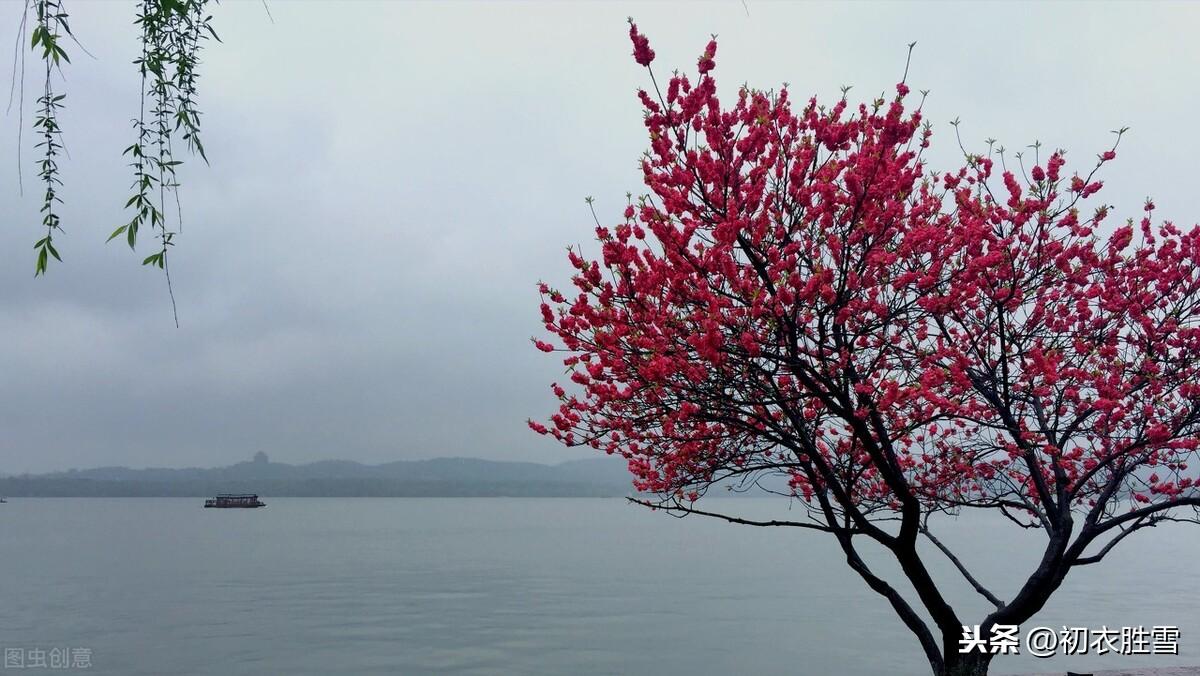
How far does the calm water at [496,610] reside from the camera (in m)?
40.8

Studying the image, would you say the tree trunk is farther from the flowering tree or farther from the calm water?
the calm water

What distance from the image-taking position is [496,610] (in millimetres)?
55469

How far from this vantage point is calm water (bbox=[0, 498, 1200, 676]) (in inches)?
1607

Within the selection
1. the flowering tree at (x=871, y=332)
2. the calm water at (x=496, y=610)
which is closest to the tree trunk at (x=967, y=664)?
the flowering tree at (x=871, y=332)

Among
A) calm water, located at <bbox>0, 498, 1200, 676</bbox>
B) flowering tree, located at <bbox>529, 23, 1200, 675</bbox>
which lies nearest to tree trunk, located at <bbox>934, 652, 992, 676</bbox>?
flowering tree, located at <bbox>529, 23, 1200, 675</bbox>

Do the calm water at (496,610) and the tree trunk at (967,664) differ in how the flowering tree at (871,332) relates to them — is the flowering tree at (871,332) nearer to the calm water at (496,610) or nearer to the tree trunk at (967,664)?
the tree trunk at (967,664)

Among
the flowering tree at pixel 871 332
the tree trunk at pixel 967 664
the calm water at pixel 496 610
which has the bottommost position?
the calm water at pixel 496 610

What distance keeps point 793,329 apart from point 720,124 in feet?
8.28

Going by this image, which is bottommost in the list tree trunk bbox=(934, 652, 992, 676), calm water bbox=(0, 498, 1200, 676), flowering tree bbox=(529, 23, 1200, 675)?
calm water bbox=(0, 498, 1200, 676)

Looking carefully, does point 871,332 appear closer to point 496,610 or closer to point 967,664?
point 967,664

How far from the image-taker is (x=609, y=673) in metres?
37.8

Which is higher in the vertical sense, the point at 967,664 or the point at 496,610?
the point at 967,664

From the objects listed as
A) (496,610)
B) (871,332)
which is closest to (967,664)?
(871,332)

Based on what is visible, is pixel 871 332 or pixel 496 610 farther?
pixel 496 610
